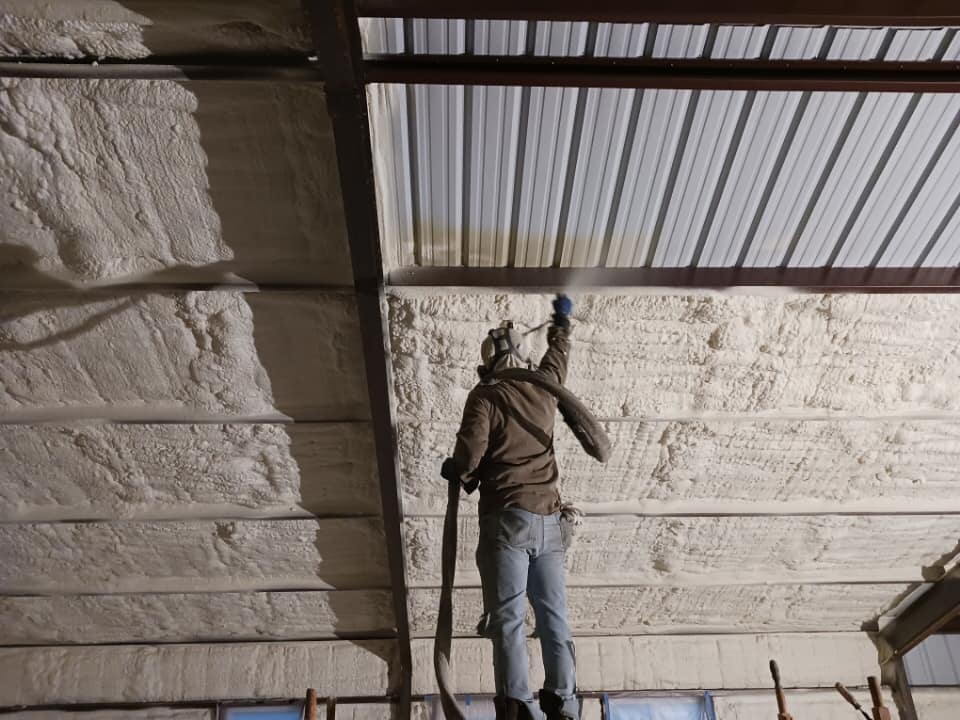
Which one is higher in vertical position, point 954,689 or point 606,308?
point 606,308

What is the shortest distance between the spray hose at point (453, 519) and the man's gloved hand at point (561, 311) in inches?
16.9

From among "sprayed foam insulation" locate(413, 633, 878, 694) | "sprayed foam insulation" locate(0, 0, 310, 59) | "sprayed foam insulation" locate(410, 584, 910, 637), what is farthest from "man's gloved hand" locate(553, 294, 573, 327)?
"sprayed foam insulation" locate(413, 633, 878, 694)

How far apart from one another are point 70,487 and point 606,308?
285 cm

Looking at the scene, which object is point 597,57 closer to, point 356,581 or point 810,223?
point 810,223

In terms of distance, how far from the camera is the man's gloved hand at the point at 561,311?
3178 millimetres

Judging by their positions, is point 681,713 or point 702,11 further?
point 681,713

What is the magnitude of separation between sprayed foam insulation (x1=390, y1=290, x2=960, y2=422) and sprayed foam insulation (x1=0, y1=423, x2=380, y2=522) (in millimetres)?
613

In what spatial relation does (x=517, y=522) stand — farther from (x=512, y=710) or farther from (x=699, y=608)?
(x=699, y=608)

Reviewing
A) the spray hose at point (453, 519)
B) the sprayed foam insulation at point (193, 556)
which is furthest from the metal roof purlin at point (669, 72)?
the sprayed foam insulation at point (193, 556)

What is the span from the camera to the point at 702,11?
2.50 m

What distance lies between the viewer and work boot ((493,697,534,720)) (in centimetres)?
234

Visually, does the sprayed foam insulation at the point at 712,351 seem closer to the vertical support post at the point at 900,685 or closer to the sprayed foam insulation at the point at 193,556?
the sprayed foam insulation at the point at 193,556

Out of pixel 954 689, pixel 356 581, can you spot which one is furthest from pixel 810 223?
pixel 954 689

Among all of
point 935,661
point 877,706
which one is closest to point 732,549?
point 877,706
